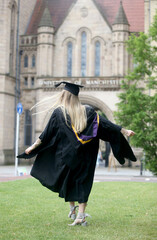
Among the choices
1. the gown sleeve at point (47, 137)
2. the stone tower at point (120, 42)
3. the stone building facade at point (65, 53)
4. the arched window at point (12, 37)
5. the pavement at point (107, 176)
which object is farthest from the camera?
the arched window at point (12, 37)

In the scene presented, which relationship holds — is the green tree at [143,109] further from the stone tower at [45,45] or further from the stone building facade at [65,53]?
the stone tower at [45,45]

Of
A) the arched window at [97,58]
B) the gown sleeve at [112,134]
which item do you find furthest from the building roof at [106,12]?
the gown sleeve at [112,134]

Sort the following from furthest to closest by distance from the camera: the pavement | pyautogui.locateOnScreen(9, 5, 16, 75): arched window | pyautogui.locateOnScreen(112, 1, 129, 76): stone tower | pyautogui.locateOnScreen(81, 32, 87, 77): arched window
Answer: pyautogui.locateOnScreen(81, 32, 87, 77): arched window, pyautogui.locateOnScreen(9, 5, 16, 75): arched window, pyautogui.locateOnScreen(112, 1, 129, 76): stone tower, the pavement

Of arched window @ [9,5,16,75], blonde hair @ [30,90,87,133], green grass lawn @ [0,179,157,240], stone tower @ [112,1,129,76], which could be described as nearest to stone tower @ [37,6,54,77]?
arched window @ [9,5,16,75]

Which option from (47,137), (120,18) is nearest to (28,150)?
(47,137)

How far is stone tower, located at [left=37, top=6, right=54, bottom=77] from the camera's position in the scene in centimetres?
3303

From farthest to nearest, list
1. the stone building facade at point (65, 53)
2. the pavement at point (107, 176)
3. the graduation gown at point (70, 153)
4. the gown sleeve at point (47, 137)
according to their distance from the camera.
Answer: the stone building facade at point (65, 53) < the pavement at point (107, 176) < the gown sleeve at point (47, 137) < the graduation gown at point (70, 153)

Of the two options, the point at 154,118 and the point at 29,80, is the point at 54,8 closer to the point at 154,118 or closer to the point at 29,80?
the point at 29,80

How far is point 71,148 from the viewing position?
6359mm

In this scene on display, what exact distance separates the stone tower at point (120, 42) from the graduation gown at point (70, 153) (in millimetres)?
25700

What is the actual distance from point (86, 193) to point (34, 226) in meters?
0.91

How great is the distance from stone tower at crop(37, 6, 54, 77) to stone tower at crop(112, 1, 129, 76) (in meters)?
5.09

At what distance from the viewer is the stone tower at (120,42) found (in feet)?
105

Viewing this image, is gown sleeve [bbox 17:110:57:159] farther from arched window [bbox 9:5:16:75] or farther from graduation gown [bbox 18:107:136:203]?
arched window [bbox 9:5:16:75]
